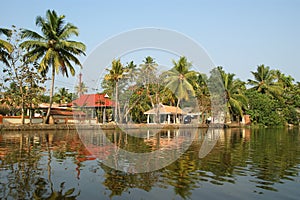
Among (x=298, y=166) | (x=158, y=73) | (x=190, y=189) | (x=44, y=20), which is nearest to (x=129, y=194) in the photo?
(x=190, y=189)

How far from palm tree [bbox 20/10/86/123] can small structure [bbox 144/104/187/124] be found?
17.0 m

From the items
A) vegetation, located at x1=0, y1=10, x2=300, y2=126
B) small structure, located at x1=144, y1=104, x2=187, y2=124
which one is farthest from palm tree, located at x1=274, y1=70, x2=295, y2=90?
small structure, located at x1=144, y1=104, x2=187, y2=124

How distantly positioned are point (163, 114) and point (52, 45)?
2243cm

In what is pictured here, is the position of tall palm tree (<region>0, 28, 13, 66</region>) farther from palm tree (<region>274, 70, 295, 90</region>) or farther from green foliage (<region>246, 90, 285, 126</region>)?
palm tree (<region>274, 70, 295, 90</region>)

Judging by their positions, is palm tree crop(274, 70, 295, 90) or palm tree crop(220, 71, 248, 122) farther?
palm tree crop(274, 70, 295, 90)

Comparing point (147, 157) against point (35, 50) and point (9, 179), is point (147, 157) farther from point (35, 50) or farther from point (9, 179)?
point (35, 50)

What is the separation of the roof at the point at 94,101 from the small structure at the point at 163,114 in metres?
5.83

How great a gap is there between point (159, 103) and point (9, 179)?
1517 inches

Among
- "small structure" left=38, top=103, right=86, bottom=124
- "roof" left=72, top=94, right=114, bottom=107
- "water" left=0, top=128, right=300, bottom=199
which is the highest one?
"roof" left=72, top=94, right=114, bottom=107

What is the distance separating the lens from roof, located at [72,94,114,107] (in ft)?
145

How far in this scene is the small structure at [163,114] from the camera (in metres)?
46.4

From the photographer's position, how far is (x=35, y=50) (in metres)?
30.8

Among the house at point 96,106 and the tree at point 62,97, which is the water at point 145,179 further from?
the tree at point 62,97

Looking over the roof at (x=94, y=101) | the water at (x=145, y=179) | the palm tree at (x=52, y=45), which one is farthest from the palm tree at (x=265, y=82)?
the water at (x=145, y=179)
